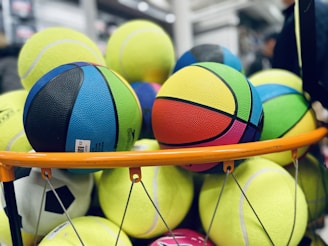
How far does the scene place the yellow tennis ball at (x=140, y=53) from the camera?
2.93ft

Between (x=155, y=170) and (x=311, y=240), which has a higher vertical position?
(x=155, y=170)

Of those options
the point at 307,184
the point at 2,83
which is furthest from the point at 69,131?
the point at 2,83

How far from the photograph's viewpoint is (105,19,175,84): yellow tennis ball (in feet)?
2.93

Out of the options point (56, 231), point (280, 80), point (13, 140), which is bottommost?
point (56, 231)

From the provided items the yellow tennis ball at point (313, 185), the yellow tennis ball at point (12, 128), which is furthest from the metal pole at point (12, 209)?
the yellow tennis ball at point (313, 185)

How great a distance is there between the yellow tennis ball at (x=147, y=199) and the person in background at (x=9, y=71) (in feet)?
3.46

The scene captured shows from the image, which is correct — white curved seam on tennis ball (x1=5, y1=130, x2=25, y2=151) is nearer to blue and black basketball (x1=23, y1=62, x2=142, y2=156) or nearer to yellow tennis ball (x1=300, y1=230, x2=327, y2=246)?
blue and black basketball (x1=23, y1=62, x2=142, y2=156)

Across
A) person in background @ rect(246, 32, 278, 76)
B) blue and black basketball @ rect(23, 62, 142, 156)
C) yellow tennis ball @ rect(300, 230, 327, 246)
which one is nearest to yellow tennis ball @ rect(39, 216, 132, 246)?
blue and black basketball @ rect(23, 62, 142, 156)

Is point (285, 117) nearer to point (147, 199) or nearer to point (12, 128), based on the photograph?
point (147, 199)

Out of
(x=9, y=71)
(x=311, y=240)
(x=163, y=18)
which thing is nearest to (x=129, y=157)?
(x=311, y=240)

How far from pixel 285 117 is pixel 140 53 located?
1.38ft

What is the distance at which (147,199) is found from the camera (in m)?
0.60

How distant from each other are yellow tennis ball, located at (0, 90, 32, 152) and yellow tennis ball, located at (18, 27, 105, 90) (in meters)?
0.07

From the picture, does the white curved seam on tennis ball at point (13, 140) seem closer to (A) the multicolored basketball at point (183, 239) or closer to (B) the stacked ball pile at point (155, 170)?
(B) the stacked ball pile at point (155, 170)
